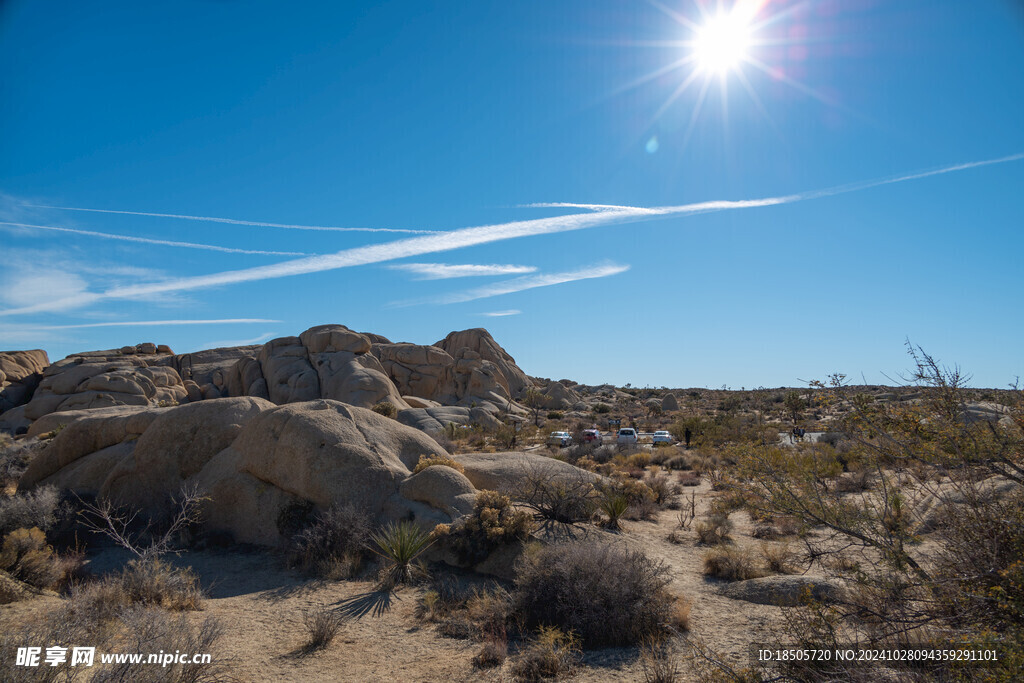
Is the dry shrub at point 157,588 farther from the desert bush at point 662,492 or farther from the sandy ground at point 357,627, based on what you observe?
the desert bush at point 662,492

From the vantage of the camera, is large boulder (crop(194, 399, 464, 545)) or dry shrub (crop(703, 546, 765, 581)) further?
large boulder (crop(194, 399, 464, 545))

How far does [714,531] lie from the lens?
12680mm

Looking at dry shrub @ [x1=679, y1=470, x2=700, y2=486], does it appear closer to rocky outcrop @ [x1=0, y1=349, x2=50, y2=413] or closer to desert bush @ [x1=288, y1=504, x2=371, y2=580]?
desert bush @ [x1=288, y1=504, x2=371, y2=580]

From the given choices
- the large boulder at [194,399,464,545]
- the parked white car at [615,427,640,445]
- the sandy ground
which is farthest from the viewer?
the parked white car at [615,427,640,445]

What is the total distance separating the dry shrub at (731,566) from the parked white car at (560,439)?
19.0m

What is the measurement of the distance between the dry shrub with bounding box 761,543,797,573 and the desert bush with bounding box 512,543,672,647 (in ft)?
11.4

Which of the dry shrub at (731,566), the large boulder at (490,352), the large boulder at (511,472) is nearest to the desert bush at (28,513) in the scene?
the large boulder at (511,472)

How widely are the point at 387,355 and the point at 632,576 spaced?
45.1 m

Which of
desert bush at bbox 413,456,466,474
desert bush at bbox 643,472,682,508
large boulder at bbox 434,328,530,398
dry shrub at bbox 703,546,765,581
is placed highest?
large boulder at bbox 434,328,530,398

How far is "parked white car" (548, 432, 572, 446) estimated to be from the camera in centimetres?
3024

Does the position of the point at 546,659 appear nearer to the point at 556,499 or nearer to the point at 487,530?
the point at 487,530

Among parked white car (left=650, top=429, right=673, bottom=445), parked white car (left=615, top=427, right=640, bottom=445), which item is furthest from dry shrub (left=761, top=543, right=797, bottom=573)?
parked white car (left=650, top=429, right=673, bottom=445)

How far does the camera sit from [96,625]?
20.3 feet

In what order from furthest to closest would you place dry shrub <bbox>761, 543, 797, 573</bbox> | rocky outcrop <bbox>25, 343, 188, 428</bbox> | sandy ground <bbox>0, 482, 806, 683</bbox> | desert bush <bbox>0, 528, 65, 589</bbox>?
rocky outcrop <bbox>25, 343, 188, 428</bbox>, dry shrub <bbox>761, 543, 797, 573</bbox>, desert bush <bbox>0, 528, 65, 589</bbox>, sandy ground <bbox>0, 482, 806, 683</bbox>
